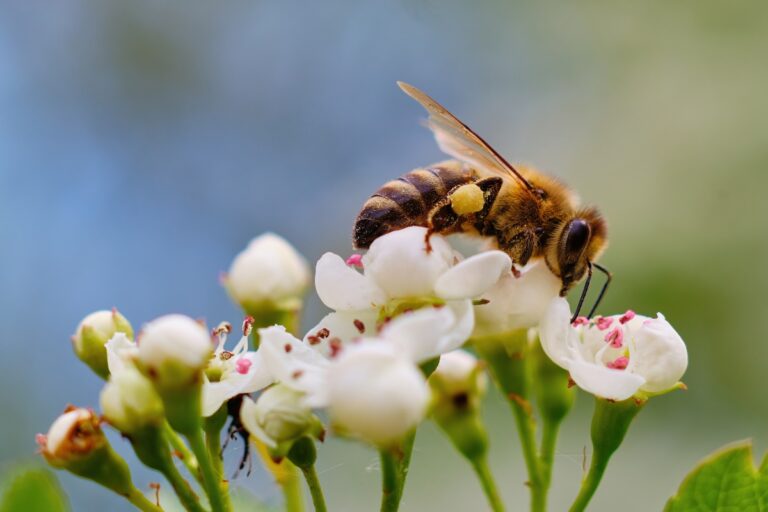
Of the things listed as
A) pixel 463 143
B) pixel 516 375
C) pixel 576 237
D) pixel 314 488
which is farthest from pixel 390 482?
pixel 463 143

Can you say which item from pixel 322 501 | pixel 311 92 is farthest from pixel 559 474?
pixel 311 92

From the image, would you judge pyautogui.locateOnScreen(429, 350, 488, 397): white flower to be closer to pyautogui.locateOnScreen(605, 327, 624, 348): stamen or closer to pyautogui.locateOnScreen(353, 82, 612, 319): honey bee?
pyautogui.locateOnScreen(353, 82, 612, 319): honey bee

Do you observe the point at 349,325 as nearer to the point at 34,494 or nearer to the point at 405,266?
the point at 405,266

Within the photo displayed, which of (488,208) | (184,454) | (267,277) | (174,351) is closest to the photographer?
(174,351)

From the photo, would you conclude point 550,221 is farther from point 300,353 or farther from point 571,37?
point 571,37

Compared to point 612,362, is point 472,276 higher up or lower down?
higher up

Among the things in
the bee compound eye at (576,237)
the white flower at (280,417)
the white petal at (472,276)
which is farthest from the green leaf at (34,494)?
the bee compound eye at (576,237)

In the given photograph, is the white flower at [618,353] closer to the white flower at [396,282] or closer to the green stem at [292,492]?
the white flower at [396,282]
